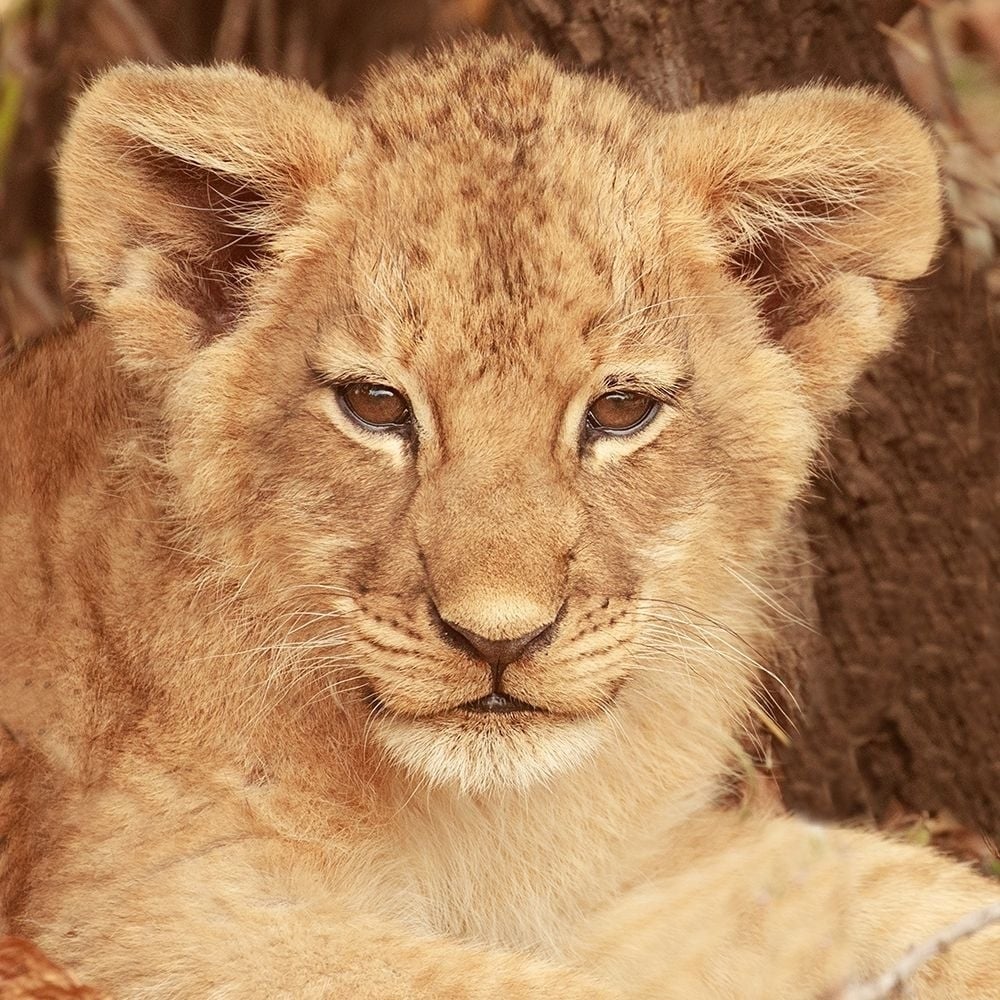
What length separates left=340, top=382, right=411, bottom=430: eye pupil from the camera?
2.62m

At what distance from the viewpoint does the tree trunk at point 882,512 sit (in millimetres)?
3715

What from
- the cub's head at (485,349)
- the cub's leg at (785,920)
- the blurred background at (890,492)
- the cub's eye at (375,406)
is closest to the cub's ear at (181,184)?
the cub's head at (485,349)

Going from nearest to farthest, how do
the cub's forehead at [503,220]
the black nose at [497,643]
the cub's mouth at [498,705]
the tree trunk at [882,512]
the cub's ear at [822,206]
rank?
the black nose at [497,643] < the cub's mouth at [498,705] < the cub's forehead at [503,220] < the cub's ear at [822,206] < the tree trunk at [882,512]

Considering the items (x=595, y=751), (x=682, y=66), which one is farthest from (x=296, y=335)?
(x=682, y=66)

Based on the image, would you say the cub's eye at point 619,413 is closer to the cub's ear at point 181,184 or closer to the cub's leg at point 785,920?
the cub's ear at point 181,184

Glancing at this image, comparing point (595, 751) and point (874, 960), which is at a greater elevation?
point (595, 751)

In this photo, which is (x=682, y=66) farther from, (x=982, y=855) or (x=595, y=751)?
(x=982, y=855)

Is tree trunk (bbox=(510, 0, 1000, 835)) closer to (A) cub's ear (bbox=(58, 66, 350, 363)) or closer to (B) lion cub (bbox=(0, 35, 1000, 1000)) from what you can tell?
(B) lion cub (bbox=(0, 35, 1000, 1000))

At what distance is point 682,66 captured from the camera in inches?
147

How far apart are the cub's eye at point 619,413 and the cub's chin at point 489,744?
462 millimetres

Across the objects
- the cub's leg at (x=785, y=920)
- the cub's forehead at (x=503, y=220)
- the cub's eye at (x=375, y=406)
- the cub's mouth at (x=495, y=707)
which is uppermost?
the cub's forehead at (x=503, y=220)

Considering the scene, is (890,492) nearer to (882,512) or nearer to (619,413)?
(882,512)

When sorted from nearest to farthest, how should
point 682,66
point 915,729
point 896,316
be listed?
1. point 896,316
2. point 682,66
3. point 915,729

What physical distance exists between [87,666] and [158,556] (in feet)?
0.73
